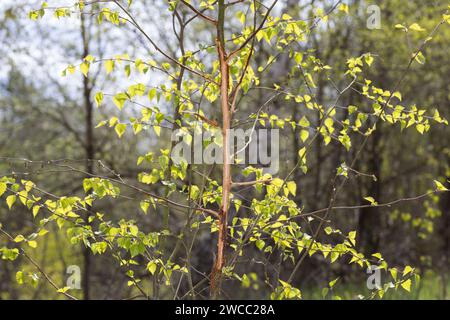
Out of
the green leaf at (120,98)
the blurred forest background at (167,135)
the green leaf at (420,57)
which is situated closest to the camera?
the green leaf at (120,98)

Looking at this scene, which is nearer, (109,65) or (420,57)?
(109,65)

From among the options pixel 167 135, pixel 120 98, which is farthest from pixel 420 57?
pixel 167 135

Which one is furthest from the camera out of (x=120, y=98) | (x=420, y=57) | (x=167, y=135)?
(x=167, y=135)

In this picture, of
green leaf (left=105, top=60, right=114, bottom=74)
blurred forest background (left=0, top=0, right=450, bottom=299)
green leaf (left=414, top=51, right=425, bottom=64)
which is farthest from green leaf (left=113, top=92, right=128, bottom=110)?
blurred forest background (left=0, top=0, right=450, bottom=299)

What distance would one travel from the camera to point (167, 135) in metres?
8.54

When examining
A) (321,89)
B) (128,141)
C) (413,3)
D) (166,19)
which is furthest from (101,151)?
(413,3)

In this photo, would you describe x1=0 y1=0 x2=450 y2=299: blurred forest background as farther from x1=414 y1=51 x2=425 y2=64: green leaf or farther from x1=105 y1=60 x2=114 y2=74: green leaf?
x1=105 y1=60 x2=114 y2=74: green leaf

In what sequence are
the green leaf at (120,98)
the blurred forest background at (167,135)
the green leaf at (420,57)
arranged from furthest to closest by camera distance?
1. the blurred forest background at (167,135)
2. the green leaf at (420,57)
3. the green leaf at (120,98)

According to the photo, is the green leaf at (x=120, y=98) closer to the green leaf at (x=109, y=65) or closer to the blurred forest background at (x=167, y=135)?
the green leaf at (x=109, y=65)

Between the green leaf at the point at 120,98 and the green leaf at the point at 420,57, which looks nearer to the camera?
the green leaf at the point at 120,98

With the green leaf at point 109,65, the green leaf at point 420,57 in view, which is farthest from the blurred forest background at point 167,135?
the green leaf at point 109,65

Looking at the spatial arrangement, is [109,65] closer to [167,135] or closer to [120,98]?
[120,98]

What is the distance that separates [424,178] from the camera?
9.09 meters

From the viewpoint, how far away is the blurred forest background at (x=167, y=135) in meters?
7.75
